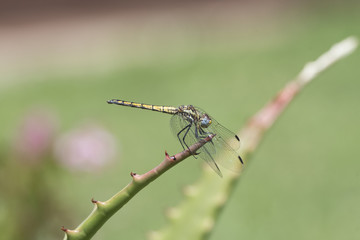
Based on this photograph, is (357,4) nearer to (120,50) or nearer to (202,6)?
(202,6)

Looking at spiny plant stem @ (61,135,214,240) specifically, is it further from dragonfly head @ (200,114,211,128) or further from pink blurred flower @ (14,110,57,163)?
pink blurred flower @ (14,110,57,163)

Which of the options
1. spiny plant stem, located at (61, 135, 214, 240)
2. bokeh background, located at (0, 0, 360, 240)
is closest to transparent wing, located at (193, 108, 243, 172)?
spiny plant stem, located at (61, 135, 214, 240)

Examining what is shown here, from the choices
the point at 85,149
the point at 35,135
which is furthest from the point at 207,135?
the point at 85,149

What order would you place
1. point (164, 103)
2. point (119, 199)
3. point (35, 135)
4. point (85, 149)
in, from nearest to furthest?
point (119, 199) → point (35, 135) → point (85, 149) → point (164, 103)

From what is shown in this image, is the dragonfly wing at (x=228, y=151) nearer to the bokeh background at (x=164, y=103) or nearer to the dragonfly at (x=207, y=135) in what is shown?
the dragonfly at (x=207, y=135)

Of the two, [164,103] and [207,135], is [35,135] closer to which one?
[207,135]

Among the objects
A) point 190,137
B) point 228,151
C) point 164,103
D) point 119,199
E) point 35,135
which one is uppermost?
point 164,103

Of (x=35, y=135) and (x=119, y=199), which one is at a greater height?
(x=35, y=135)
